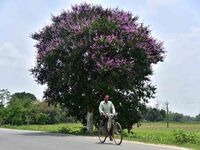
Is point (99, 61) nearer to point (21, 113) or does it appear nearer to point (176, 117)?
point (21, 113)

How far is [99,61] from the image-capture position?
92.9 ft

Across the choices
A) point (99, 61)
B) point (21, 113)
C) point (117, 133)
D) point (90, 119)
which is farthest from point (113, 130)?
point (21, 113)

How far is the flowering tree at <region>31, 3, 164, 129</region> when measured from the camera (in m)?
28.5

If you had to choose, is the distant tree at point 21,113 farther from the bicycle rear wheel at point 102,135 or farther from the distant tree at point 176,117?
the distant tree at point 176,117

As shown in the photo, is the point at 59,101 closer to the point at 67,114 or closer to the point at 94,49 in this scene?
the point at 67,114

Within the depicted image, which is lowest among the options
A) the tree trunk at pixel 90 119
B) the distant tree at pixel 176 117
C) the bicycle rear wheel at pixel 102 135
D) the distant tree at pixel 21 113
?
the bicycle rear wheel at pixel 102 135

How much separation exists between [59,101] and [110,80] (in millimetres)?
6120

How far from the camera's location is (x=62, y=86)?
3106 centimetres

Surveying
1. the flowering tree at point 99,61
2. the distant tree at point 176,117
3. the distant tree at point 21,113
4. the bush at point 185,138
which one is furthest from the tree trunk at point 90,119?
the distant tree at point 176,117

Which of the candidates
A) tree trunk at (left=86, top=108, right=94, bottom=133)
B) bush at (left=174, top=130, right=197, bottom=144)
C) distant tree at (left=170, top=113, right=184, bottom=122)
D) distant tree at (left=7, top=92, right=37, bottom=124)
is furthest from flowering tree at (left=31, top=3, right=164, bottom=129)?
distant tree at (left=170, top=113, right=184, bottom=122)

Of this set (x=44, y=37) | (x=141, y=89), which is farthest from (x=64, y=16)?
(x=141, y=89)

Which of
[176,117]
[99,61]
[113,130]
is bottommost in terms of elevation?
[113,130]

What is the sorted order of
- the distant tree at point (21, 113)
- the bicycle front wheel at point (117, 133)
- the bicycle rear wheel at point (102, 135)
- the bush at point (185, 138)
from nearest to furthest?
the bicycle front wheel at point (117, 133) < the bicycle rear wheel at point (102, 135) < the bush at point (185, 138) < the distant tree at point (21, 113)

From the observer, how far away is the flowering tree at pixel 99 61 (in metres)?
28.5
